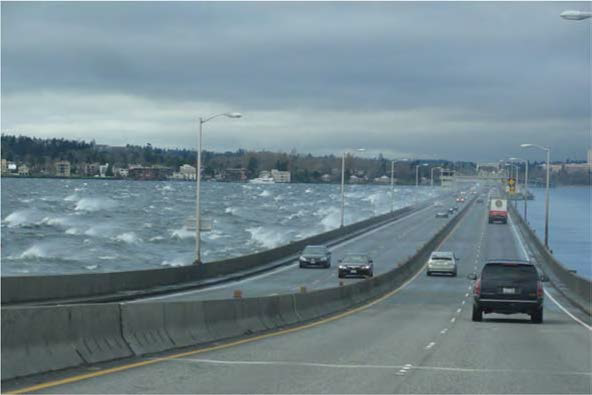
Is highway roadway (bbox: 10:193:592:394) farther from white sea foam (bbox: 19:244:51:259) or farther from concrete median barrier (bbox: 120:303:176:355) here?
white sea foam (bbox: 19:244:51:259)

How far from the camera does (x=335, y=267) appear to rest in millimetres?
69250

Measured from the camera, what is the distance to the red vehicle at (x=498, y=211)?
125438 mm

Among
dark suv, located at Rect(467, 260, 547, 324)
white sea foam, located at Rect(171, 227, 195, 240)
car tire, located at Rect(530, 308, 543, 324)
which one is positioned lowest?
white sea foam, located at Rect(171, 227, 195, 240)

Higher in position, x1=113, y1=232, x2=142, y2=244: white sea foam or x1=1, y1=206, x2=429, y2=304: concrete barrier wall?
x1=1, y1=206, x2=429, y2=304: concrete barrier wall

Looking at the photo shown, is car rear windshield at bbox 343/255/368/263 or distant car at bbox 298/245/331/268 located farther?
distant car at bbox 298/245/331/268

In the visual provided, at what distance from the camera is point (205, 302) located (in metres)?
21.5

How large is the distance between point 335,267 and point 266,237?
220 ft

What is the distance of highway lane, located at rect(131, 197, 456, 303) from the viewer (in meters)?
47.4

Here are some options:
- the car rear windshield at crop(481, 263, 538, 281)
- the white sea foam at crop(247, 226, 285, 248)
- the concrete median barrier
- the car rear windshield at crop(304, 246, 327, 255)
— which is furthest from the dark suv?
the white sea foam at crop(247, 226, 285, 248)

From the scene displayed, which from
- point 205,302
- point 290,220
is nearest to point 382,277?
point 205,302

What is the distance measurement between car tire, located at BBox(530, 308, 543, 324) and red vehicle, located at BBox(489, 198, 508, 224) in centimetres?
9486

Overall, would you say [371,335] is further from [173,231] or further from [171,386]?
[173,231]

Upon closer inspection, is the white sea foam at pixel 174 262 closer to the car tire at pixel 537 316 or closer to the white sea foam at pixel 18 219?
the white sea foam at pixel 18 219

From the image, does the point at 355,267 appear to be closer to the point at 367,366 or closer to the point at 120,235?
the point at 367,366
